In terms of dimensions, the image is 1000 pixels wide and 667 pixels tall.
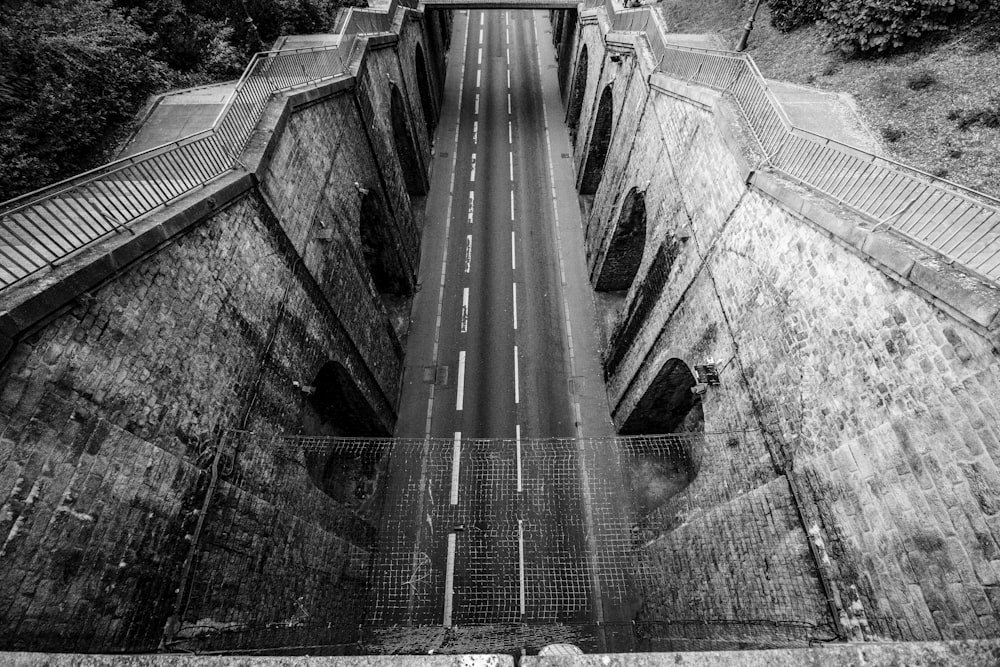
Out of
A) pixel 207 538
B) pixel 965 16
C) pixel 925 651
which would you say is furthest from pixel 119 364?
pixel 965 16

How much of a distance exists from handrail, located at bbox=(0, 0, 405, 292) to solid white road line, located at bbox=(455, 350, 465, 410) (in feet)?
35.1

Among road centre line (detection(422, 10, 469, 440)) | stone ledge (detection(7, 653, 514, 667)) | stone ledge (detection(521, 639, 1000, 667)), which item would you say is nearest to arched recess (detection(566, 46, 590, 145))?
road centre line (detection(422, 10, 469, 440))

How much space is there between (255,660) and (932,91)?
18.7m

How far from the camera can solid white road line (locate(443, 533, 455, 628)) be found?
41.9ft

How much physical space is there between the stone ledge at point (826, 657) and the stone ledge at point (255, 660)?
1.90 feet

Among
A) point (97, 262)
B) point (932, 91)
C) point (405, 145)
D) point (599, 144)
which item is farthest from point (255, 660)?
point (599, 144)

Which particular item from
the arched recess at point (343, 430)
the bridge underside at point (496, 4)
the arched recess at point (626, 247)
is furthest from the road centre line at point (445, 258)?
the arched recess at point (626, 247)

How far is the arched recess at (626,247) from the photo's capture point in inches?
701

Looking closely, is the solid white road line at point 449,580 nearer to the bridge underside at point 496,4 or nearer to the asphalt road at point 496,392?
the asphalt road at point 496,392

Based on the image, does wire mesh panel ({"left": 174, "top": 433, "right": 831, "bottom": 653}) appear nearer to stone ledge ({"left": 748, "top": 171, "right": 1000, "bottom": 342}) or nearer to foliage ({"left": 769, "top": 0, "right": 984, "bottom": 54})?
stone ledge ({"left": 748, "top": 171, "right": 1000, "bottom": 342})

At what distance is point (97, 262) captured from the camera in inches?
248

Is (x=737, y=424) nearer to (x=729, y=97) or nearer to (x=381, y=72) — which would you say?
(x=729, y=97)

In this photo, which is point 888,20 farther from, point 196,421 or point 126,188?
point 196,421

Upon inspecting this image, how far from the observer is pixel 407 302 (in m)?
20.6
